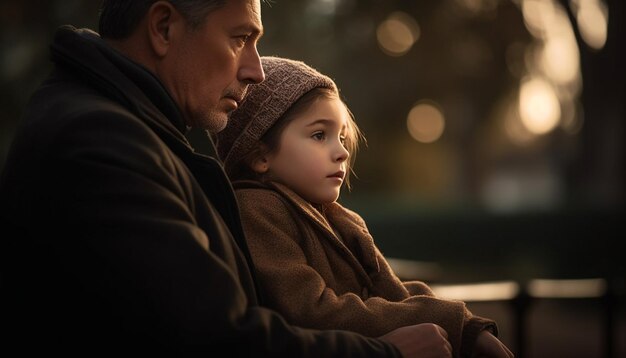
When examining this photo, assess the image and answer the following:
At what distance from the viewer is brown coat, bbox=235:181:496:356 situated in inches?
119

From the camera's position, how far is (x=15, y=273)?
96.9 inches

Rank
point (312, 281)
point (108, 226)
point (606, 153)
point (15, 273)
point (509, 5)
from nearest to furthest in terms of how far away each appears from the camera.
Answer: point (108, 226) → point (15, 273) → point (312, 281) → point (606, 153) → point (509, 5)

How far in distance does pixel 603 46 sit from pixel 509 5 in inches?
218

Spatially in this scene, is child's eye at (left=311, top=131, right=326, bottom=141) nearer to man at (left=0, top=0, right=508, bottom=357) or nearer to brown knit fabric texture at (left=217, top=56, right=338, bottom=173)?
brown knit fabric texture at (left=217, top=56, right=338, bottom=173)

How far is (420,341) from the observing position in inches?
111

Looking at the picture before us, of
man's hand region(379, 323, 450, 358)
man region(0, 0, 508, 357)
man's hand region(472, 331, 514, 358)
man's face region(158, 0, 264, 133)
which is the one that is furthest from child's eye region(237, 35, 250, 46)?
man's hand region(472, 331, 514, 358)

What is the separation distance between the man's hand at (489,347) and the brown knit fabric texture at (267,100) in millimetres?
992

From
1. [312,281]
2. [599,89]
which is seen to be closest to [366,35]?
[599,89]

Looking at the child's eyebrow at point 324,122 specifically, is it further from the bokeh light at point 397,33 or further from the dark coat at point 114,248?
the bokeh light at point 397,33

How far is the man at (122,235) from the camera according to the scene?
7.41 ft

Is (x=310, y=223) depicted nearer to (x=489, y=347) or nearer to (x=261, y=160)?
(x=261, y=160)

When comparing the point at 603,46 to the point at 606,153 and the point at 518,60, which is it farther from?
the point at 518,60

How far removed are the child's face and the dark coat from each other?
81 centimetres

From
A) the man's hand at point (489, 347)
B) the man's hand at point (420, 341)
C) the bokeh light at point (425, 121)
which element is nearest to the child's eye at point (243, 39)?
the man's hand at point (420, 341)
